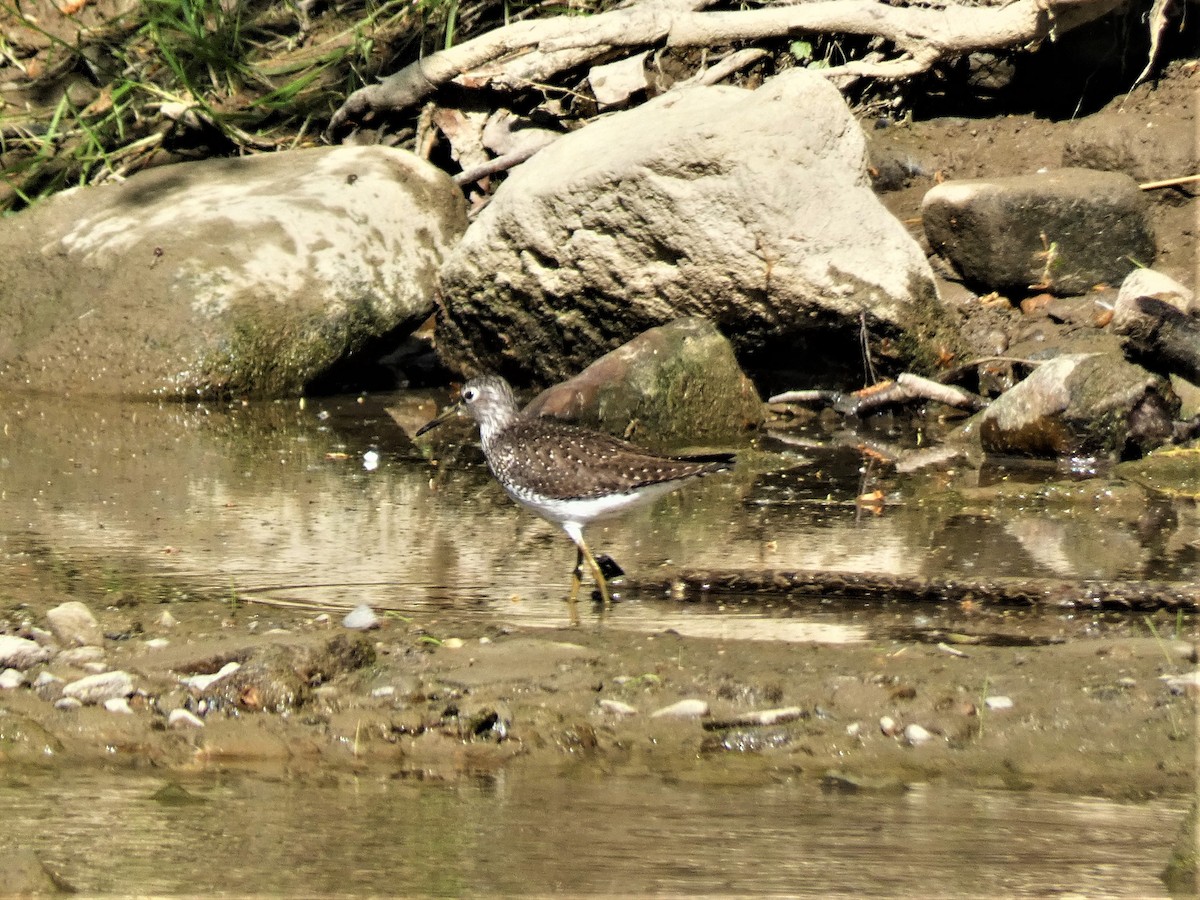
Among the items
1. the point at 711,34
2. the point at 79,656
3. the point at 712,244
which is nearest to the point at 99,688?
the point at 79,656

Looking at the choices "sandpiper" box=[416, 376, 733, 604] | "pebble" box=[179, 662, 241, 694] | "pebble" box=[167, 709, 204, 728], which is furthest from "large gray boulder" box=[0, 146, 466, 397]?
"pebble" box=[167, 709, 204, 728]

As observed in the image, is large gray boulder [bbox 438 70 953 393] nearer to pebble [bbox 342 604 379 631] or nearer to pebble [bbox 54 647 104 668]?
pebble [bbox 342 604 379 631]

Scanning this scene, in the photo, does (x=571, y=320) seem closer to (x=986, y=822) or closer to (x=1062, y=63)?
(x=1062, y=63)

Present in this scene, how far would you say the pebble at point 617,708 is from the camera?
424 cm

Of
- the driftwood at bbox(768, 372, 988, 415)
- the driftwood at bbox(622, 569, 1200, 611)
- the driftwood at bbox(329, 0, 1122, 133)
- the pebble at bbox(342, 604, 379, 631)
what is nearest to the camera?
the pebble at bbox(342, 604, 379, 631)

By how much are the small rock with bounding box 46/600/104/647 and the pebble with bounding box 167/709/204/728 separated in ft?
1.85

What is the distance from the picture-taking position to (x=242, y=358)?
939cm

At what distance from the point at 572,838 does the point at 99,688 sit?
5.12ft

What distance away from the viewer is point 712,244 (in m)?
8.54

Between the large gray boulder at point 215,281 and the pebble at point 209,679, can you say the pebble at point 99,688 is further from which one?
the large gray boulder at point 215,281

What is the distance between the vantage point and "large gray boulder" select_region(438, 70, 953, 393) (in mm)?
8508

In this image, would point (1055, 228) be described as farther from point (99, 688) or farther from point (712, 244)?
point (99, 688)

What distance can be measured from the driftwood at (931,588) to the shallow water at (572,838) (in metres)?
1.39

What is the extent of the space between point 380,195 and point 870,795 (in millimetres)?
7074
